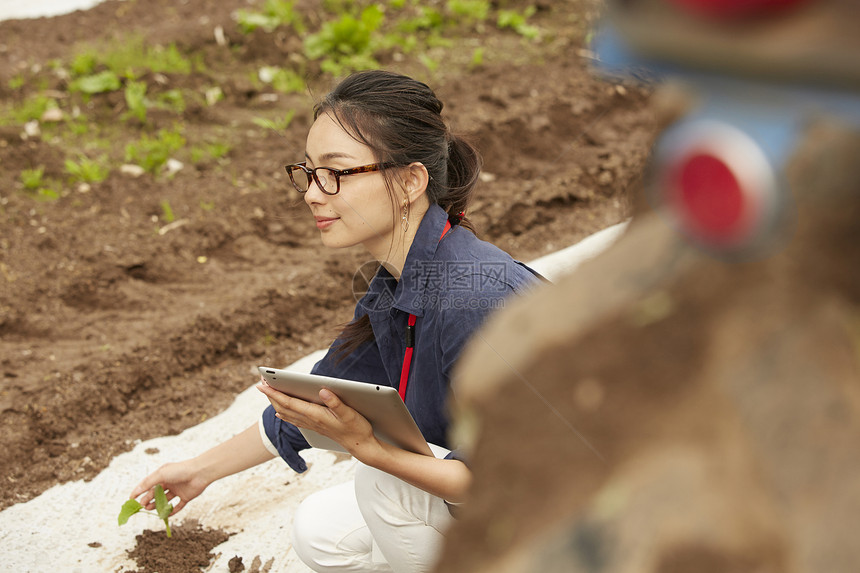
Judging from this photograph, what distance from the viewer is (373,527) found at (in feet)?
6.95

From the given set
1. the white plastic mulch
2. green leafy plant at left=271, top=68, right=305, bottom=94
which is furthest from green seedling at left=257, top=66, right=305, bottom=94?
the white plastic mulch

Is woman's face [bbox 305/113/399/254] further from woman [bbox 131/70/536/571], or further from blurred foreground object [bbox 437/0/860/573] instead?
blurred foreground object [bbox 437/0/860/573]

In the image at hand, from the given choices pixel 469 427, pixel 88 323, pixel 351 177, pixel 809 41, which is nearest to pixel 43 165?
pixel 88 323

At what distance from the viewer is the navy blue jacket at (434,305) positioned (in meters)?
1.91

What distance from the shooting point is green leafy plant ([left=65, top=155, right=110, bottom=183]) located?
5066 mm

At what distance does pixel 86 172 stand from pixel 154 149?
1.61 ft

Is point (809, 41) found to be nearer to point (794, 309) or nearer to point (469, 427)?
point (794, 309)

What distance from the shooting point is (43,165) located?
5.16 m

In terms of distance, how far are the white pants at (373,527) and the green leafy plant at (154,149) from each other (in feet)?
11.8

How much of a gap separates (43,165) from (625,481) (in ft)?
17.3

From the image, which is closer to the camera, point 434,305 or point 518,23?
point 434,305

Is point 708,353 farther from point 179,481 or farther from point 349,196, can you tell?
point 179,481

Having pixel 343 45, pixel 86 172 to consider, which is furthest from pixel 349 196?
pixel 343 45

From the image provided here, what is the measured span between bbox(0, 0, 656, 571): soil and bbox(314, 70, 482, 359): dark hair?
1.40 meters
